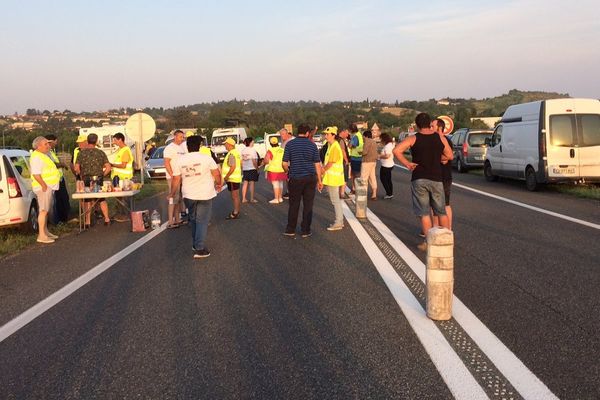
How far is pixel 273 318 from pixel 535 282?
2966 mm

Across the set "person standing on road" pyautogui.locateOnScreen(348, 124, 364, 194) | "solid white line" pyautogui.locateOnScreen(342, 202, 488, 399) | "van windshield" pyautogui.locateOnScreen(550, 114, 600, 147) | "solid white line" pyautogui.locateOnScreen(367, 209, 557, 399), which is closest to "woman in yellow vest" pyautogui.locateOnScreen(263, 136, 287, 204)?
"person standing on road" pyautogui.locateOnScreen(348, 124, 364, 194)

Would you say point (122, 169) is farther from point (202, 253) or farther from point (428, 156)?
point (428, 156)

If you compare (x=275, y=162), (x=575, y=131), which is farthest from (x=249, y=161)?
(x=575, y=131)

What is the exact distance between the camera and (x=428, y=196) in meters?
8.38

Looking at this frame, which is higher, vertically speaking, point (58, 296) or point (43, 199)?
point (43, 199)

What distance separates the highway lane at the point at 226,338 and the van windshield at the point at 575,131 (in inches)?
397

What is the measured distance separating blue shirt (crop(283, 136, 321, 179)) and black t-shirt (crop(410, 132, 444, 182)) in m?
2.01

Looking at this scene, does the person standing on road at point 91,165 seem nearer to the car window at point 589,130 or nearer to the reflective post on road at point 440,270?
the reflective post on road at point 440,270

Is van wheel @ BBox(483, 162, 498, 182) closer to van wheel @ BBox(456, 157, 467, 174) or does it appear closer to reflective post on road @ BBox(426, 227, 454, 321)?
van wheel @ BBox(456, 157, 467, 174)

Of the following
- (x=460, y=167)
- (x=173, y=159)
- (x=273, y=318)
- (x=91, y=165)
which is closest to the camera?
(x=273, y=318)

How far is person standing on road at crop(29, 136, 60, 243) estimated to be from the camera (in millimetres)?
10344

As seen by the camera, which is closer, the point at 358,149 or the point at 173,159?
the point at 173,159

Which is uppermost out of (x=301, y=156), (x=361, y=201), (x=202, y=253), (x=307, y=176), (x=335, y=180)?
(x=301, y=156)

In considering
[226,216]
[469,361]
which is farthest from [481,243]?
[226,216]
